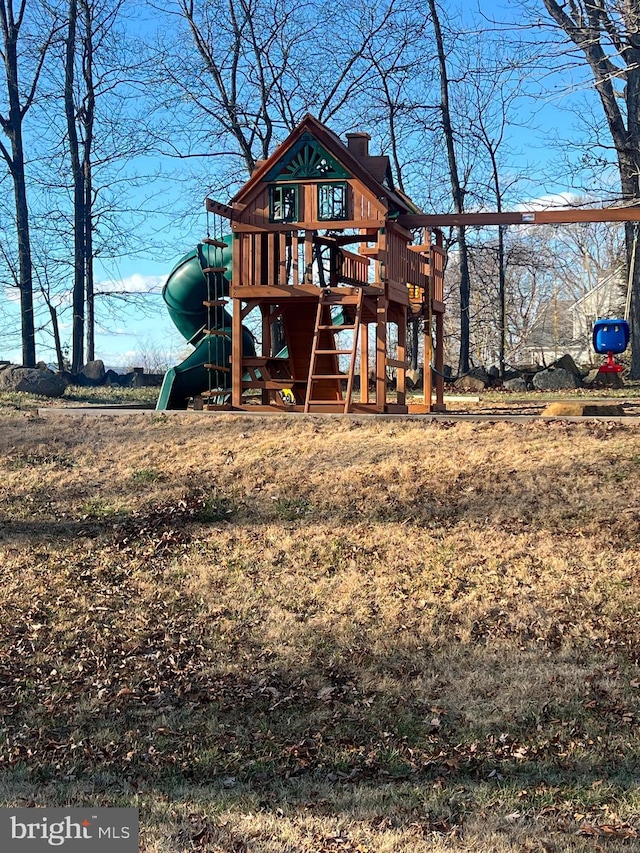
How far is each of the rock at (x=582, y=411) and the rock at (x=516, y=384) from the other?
10.5m

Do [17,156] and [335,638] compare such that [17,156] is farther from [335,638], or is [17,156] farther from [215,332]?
[335,638]

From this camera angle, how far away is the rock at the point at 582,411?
1282cm

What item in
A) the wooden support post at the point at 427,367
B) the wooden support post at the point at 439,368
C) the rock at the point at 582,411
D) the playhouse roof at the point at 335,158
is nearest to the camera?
the rock at the point at 582,411

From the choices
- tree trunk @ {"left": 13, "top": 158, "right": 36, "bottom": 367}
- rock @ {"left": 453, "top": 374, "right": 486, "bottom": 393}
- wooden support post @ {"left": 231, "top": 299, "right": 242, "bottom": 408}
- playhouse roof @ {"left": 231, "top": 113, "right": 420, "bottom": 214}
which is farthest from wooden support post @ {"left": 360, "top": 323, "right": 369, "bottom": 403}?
tree trunk @ {"left": 13, "top": 158, "right": 36, "bottom": 367}

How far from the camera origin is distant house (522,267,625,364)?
157 feet

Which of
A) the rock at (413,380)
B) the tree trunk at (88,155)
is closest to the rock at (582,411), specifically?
the rock at (413,380)

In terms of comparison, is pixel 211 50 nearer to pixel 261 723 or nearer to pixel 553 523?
pixel 553 523

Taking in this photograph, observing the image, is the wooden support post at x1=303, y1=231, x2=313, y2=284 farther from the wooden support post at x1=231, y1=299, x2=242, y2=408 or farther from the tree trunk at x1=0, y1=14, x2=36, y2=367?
the tree trunk at x1=0, y1=14, x2=36, y2=367

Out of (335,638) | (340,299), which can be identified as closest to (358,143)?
(340,299)

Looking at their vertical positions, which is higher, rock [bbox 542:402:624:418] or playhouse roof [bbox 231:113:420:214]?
playhouse roof [bbox 231:113:420:214]

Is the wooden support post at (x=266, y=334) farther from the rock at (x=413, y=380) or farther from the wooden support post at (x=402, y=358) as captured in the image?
the rock at (x=413, y=380)

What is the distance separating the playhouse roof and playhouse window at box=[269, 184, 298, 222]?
0.25 m

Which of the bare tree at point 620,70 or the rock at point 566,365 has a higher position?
the bare tree at point 620,70

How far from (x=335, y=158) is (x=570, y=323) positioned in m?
46.1
